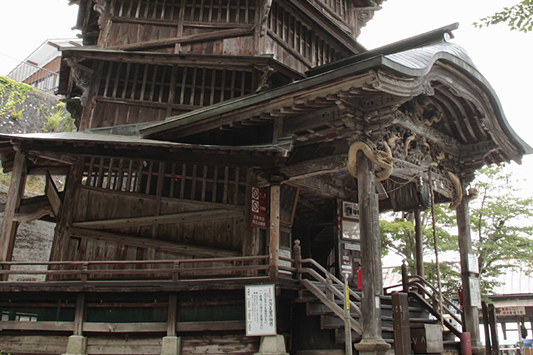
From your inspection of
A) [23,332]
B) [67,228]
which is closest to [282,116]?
[67,228]

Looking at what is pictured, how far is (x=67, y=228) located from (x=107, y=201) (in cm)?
117

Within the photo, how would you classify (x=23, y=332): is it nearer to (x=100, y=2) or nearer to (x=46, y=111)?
(x=100, y=2)

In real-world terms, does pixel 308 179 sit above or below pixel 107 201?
above

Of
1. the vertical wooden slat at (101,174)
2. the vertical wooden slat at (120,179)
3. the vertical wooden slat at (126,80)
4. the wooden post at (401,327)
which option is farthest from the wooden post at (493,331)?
the vertical wooden slat at (126,80)

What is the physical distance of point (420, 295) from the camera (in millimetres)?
12133

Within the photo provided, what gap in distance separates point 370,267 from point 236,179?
4.78 meters

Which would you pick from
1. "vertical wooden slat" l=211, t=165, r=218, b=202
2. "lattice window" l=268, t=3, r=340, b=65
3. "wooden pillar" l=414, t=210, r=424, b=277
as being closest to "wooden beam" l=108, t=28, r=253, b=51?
"lattice window" l=268, t=3, r=340, b=65

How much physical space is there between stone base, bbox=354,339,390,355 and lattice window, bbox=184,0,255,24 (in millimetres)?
10028

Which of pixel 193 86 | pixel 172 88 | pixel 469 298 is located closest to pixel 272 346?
pixel 469 298

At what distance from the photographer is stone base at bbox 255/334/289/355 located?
28.5 feet

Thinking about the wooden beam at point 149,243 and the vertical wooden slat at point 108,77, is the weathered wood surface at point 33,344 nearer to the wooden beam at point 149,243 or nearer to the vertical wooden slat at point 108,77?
the wooden beam at point 149,243

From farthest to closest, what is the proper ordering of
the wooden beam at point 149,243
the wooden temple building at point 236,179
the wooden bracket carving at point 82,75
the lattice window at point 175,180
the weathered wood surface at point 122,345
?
the wooden bracket carving at point 82,75 → the lattice window at point 175,180 → the wooden beam at point 149,243 → the weathered wood surface at point 122,345 → the wooden temple building at point 236,179

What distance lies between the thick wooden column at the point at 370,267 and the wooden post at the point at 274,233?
6.76 feet

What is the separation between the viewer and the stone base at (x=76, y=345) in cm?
962
